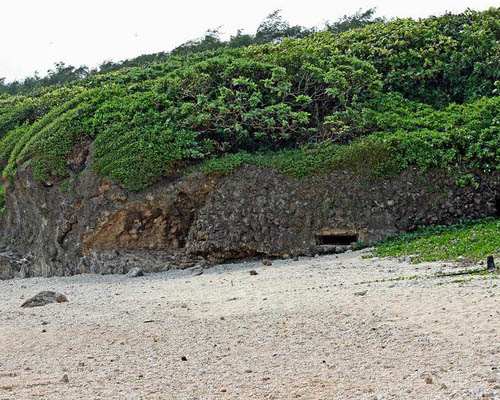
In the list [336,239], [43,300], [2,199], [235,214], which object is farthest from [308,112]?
[2,199]

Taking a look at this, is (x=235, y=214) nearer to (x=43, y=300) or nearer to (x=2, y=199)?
(x=43, y=300)

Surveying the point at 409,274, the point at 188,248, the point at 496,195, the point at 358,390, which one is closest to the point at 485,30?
the point at 496,195

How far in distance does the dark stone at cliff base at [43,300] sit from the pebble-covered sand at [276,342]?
274mm

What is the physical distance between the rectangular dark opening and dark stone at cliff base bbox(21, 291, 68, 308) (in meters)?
5.73

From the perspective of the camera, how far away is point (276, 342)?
5926mm

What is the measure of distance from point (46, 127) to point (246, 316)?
39.2 feet

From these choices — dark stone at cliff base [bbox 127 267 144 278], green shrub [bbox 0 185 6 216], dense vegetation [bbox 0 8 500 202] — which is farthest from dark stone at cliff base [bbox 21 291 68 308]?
green shrub [bbox 0 185 6 216]

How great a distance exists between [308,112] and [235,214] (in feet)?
13.1

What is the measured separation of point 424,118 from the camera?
15164 mm

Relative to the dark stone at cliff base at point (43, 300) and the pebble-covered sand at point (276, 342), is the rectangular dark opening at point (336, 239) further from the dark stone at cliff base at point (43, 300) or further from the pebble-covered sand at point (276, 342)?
the dark stone at cliff base at point (43, 300)

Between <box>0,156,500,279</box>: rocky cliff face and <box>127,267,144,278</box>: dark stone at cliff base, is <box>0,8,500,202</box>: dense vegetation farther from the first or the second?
<box>127,267,144,278</box>: dark stone at cliff base

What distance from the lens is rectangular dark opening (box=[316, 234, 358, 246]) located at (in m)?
13.6

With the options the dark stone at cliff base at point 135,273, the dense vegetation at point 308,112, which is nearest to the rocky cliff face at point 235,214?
the dense vegetation at point 308,112

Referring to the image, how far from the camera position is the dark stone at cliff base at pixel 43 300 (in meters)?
9.65
